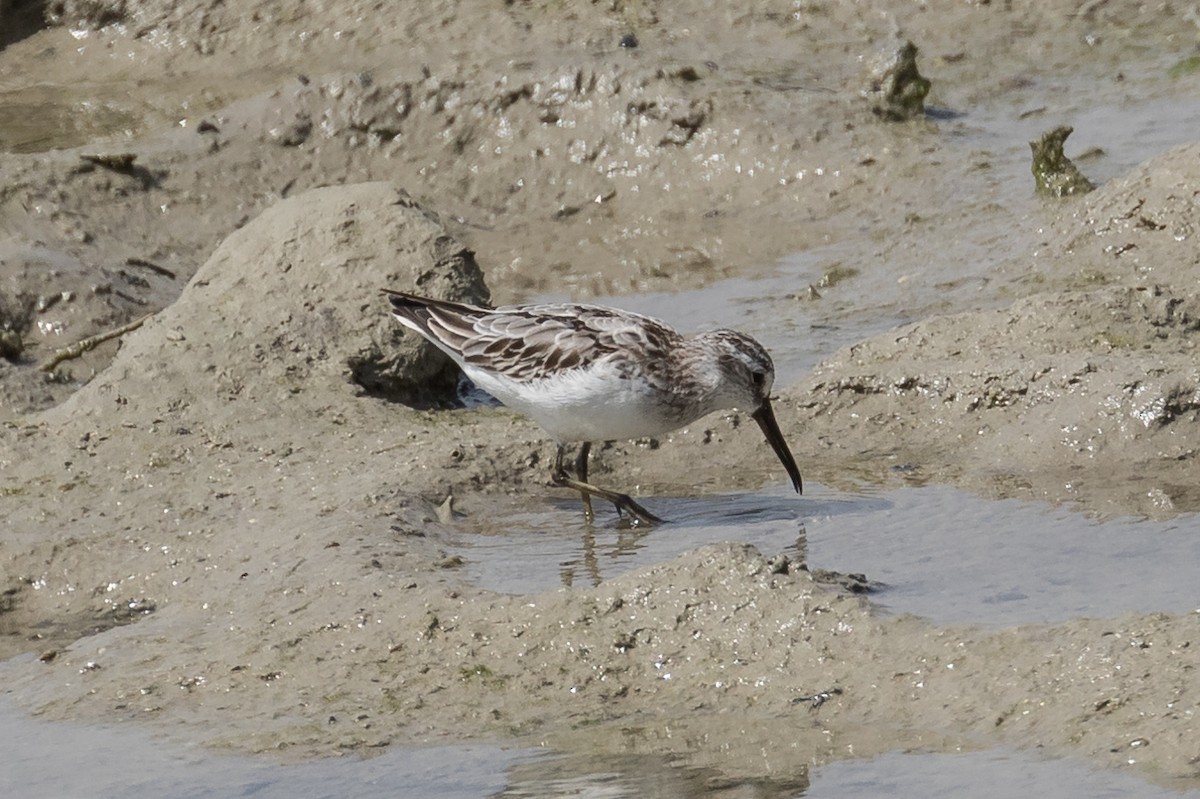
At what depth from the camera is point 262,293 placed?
9.52 meters

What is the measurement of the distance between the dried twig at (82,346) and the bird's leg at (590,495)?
3.01m

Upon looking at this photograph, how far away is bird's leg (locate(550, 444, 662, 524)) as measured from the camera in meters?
7.76

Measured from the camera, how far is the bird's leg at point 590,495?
7.76 m

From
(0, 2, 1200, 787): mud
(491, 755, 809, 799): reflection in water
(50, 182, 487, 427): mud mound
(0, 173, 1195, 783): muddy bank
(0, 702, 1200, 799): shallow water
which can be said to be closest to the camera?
(0, 702, 1200, 799): shallow water

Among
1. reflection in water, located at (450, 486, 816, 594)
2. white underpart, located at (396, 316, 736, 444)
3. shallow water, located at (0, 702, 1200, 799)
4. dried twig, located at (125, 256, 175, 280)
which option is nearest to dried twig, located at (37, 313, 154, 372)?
dried twig, located at (125, 256, 175, 280)

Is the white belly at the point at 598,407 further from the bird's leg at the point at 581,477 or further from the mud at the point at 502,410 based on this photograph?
the mud at the point at 502,410

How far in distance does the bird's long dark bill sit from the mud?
0.31 metres

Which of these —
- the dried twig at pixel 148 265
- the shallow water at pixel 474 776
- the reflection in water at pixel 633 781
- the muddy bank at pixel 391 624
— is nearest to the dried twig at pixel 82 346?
the muddy bank at pixel 391 624

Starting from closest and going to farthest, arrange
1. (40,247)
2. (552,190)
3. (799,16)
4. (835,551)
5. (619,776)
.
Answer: (619,776) < (835,551) < (40,247) < (552,190) < (799,16)

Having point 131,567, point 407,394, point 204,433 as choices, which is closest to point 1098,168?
point 407,394

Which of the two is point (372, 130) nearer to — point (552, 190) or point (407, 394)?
point (552, 190)

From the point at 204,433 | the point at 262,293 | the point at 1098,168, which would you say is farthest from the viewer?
the point at 1098,168

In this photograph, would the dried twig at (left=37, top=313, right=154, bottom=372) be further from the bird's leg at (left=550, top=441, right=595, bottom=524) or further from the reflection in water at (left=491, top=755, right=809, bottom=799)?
the reflection in water at (left=491, top=755, right=809, bottom=799)

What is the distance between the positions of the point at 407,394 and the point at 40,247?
2.96 m
